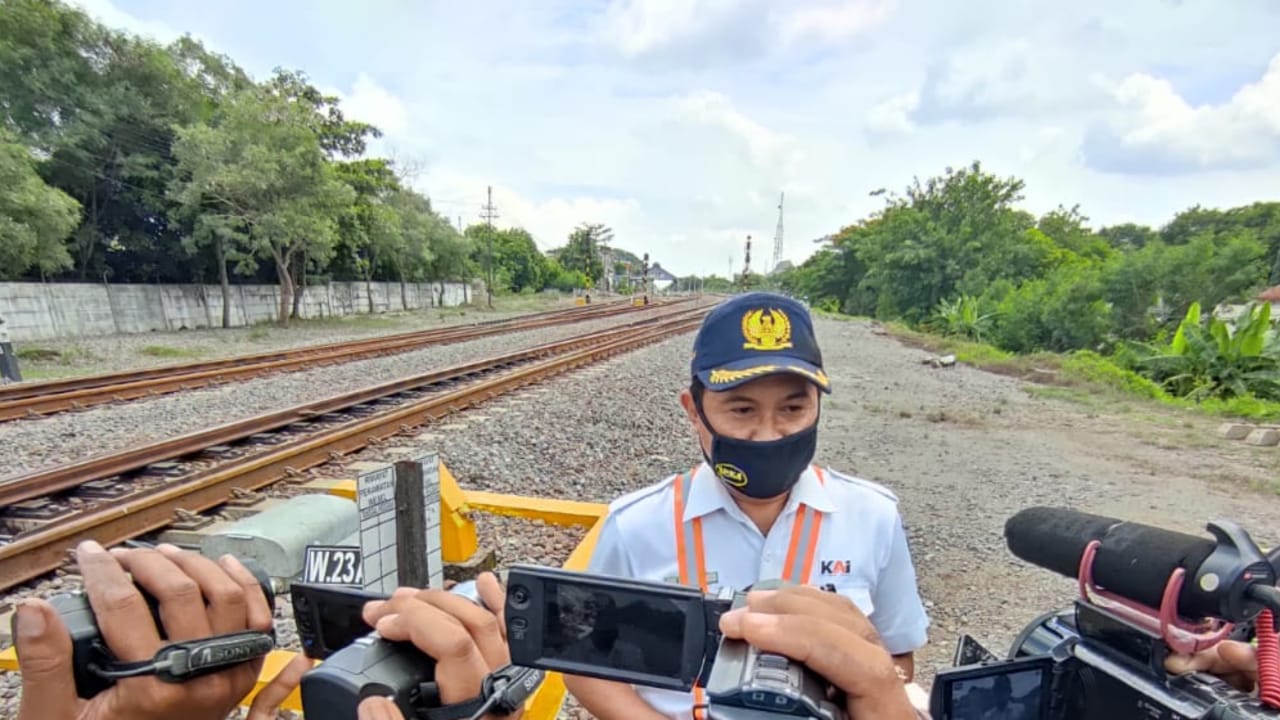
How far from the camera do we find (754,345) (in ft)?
5.23

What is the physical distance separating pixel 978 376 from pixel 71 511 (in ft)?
56.4

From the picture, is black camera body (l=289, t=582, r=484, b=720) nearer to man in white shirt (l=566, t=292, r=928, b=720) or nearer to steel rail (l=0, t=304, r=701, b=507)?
man in white shirt (l=566, t=292, r=928, b=720)

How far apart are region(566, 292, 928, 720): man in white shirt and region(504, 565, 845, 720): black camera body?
2.63 ft

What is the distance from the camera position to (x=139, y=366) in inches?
507

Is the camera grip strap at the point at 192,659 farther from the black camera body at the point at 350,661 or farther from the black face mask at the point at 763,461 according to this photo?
the black face mask at the point at 763,461

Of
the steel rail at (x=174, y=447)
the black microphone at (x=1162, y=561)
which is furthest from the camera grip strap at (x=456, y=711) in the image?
the steel rail at (x=174, y=447)

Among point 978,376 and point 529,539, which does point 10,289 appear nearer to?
point 529,539

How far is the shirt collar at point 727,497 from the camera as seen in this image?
157 cm

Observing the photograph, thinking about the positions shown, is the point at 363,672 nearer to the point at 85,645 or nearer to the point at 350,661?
the point at 350,661

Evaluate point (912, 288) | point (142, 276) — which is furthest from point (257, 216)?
point (912, 288)

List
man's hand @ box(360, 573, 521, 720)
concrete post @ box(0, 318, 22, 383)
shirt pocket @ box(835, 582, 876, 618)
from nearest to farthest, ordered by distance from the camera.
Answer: man's hand @ box(360, 573, 521, 720) < shirt pocket @ box(835, 582, 876, 618) < concrete post @ box(0, 318, 22, 383)

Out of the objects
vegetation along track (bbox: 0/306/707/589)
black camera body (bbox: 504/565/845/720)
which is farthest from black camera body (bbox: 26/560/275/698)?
vegetation along track (bbox: 0/306/707/589)

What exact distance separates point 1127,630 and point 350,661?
3.88 ft

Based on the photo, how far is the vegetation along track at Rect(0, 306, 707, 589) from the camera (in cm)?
431
